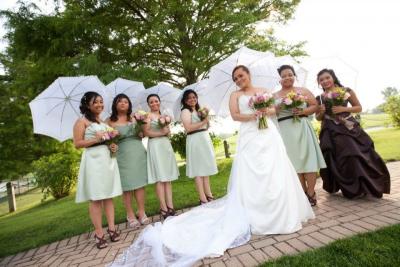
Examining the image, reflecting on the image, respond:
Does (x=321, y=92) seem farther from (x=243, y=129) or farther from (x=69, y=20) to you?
(x=69, y=20)

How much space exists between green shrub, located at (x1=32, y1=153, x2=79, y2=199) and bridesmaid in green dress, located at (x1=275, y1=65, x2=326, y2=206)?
464 inches

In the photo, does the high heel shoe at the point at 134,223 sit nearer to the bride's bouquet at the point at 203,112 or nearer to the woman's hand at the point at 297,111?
the bride's bouquet at the point at 203,112

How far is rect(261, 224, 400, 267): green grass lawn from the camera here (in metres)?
2.96

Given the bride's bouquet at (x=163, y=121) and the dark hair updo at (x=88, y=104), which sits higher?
the dark hair updo at (x=88, y=104)

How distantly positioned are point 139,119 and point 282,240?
3.03 meters

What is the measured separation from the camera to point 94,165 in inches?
186

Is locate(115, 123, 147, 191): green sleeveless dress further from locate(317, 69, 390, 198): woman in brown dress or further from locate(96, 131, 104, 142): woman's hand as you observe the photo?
locate(317, 69, 390, 198): woman in brown dress

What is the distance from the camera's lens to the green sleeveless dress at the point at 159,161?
5.69 meters

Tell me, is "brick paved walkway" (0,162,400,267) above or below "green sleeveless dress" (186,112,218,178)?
below

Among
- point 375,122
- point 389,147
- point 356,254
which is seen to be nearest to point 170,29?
point 356,254

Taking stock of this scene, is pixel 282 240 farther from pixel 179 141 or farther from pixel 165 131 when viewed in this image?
pixel 179 141

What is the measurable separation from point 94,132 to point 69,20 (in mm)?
6361

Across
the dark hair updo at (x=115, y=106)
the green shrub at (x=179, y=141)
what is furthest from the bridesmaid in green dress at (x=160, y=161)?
the green shrub at (x=179, y=141)

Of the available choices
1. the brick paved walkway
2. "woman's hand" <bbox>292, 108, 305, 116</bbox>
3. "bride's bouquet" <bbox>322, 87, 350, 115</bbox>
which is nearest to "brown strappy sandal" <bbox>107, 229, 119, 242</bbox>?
the brick paved walkway
